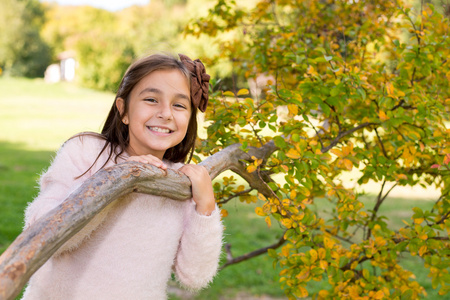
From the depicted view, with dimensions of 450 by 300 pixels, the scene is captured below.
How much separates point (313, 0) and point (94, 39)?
25.5 metres

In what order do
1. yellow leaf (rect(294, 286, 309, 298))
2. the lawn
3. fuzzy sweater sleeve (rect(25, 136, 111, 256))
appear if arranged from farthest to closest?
the lawn, yellow leaf (rect(294, 286, 309, 298)), fuzzy sweater sleeve (rect(25, 136, 111, 256))

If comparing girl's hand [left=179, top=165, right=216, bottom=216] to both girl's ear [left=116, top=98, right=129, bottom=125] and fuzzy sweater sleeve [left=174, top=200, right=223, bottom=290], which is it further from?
girl's ear [left=116, top=98, right=129, bottom=125]

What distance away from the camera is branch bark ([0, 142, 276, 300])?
0.85 meters

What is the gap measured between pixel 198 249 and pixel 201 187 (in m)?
0.25

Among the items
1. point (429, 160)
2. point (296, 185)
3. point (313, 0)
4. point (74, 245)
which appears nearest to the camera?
point (74, 245)

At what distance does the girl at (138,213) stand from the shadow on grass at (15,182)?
1.27 metres

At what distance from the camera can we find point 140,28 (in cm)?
2897

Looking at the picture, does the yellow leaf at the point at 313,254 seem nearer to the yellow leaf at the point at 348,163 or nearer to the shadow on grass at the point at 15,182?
the yellow leaf at the point at 348,163

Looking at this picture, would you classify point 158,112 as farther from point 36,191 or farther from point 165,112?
point 36,191

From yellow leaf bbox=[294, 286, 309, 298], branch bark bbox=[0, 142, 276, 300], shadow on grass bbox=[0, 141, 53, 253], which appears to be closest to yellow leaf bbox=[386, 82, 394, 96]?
yellow leaf bbox=[294, 286, 309, 298]

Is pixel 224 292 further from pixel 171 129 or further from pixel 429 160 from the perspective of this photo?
pixel 171 129

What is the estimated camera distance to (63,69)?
4372 cm

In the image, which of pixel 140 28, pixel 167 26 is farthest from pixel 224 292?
pixel 140 28

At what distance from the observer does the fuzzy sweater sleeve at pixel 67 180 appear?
1388 millimetres
